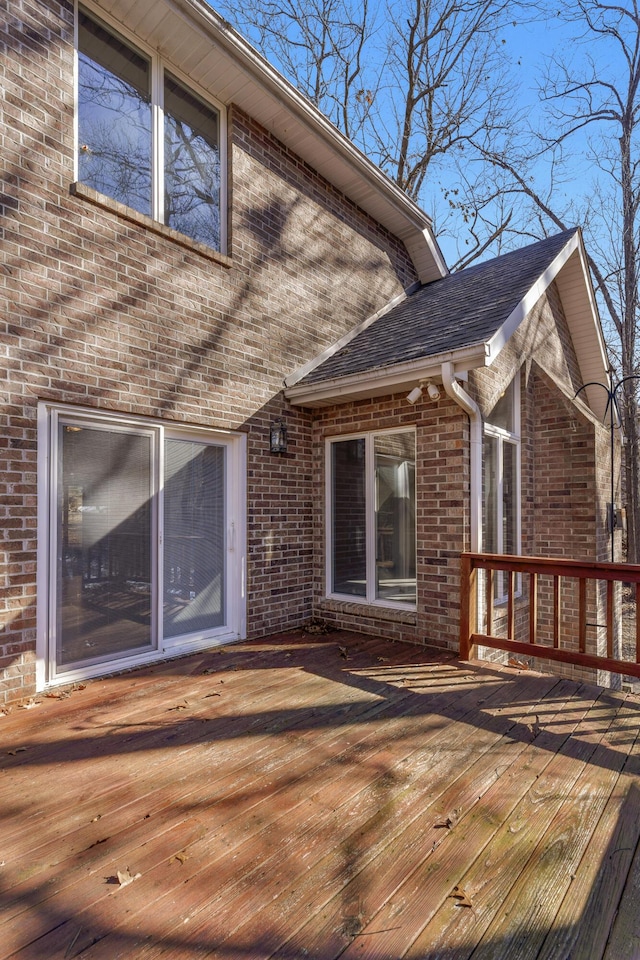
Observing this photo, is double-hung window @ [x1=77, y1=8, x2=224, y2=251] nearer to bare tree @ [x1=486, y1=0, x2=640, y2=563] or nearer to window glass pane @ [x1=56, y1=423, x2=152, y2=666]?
window glass pane @ [x1=56, y1=423, x2=152, y2=666]

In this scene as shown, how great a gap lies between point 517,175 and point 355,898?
50.0 ft

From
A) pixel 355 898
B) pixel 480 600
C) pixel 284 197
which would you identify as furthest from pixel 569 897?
pixel 284 197

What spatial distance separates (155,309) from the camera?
4430mm

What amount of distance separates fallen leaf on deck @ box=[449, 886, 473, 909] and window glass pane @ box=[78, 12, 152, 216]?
5008 mm

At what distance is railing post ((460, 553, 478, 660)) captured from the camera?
14.5 feet

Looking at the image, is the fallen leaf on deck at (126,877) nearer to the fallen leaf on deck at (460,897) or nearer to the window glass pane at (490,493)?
the fallen leaf on deck at (460,897)

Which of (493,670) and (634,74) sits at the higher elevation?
(634,74)

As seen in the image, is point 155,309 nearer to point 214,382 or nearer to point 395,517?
point 214,382

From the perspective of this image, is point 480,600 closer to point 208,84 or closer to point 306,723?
point 306,723

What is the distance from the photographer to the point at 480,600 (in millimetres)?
4824

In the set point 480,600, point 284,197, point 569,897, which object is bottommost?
point 569,897

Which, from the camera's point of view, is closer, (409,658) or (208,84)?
(409,658)

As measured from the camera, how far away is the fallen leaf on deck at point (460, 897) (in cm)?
179

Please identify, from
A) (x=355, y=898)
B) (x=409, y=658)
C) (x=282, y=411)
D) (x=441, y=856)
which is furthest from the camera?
(x=282, y=411)
